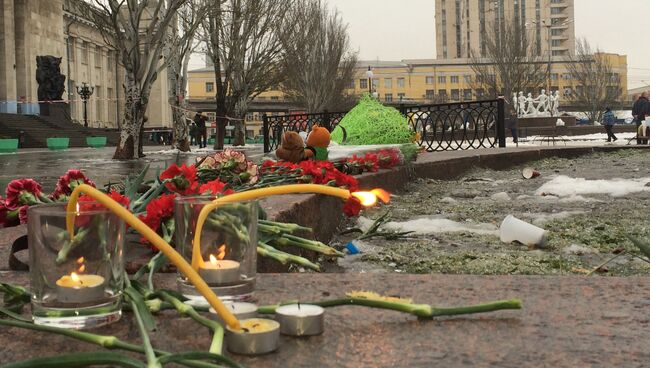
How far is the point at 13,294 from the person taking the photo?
1.28m

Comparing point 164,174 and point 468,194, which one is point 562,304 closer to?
point 164,174

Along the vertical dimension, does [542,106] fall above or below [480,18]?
below

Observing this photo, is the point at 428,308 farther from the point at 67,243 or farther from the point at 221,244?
the point at 67,243

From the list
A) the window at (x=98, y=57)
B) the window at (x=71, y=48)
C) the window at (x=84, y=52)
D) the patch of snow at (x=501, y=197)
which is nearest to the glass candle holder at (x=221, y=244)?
the patch of snow at (x=501, y=197)

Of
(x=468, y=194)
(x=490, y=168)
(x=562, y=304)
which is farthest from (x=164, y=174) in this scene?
(x=490, y=168)

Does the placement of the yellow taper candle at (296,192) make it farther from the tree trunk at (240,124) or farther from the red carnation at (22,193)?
the tree trunk at (240,124)

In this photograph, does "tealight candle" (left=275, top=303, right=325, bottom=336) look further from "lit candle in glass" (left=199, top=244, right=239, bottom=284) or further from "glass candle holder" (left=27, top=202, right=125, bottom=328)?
"glass candle holder" (left=27, top=202, right=125, bottom=328)

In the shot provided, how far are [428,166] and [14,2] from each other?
42632 mm

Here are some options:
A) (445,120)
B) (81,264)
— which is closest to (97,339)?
(81,264)

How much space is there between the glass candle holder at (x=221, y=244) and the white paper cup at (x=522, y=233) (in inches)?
86.5

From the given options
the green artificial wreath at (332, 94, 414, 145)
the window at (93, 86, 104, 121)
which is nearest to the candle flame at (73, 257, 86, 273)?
the green artificial wreath at (332, 94, 414, 145)

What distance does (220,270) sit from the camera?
3.92 ft

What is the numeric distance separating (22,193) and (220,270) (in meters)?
1.28

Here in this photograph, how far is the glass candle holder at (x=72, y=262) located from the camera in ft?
3.43
